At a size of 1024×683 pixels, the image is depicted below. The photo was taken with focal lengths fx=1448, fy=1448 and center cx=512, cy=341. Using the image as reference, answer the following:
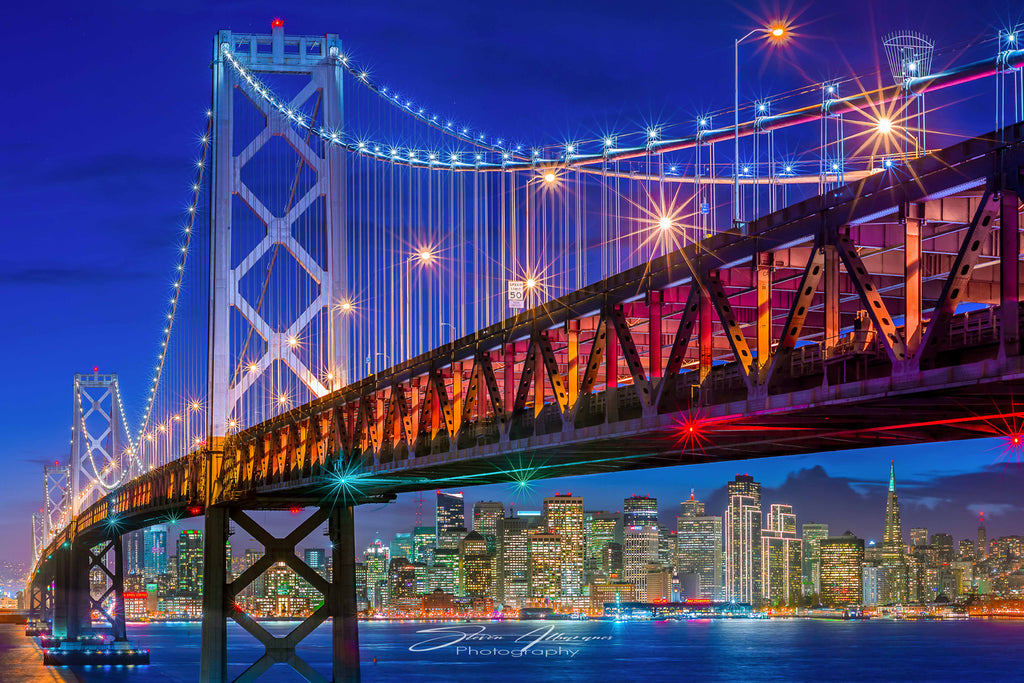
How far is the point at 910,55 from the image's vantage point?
60.1 feet

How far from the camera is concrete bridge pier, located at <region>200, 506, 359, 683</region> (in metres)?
42.3

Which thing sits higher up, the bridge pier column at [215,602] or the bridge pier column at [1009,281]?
the bridge pier column at [1009,281]

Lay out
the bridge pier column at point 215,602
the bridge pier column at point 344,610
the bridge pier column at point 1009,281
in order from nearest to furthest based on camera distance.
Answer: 1. the bridge pier column at point 1009,281
2. the bridge pier column at point 344,610
3. the bridge pier column at point 215,602

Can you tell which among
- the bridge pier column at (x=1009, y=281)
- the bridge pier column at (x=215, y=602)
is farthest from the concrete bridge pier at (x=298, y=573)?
the bridge pier column at (x=1009, y=281)

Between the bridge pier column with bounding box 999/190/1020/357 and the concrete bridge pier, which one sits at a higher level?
the bridge pier column with bounding box 999/190/1020/357

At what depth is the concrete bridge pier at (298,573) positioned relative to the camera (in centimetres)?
4234

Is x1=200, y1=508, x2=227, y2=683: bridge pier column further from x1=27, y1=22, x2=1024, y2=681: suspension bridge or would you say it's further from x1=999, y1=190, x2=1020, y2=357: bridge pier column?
x1=999, y1=190, x2=1020, y2=357: bridge pier column

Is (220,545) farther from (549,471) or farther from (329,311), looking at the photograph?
(549,471)

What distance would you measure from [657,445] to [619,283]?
2.90 m

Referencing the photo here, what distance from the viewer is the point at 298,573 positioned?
→ 43125 millimetres

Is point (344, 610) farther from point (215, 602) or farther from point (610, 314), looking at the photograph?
point (610, 314)

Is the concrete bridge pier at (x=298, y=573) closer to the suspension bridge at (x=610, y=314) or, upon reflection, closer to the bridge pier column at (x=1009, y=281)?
the suspension bridge at (x=610, y=314)

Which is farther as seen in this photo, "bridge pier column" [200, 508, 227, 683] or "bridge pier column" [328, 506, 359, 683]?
"bridge pier column" [200, 508, 227, 683]

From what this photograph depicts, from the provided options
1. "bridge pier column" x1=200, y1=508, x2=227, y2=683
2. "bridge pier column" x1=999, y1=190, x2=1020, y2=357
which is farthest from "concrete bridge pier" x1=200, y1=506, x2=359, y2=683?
"bridge pier column" x1=999, y1=190, x2=1020, y2=357
